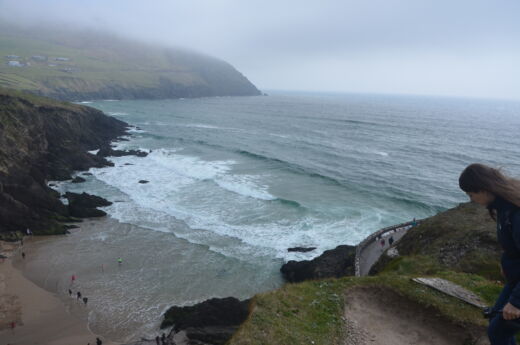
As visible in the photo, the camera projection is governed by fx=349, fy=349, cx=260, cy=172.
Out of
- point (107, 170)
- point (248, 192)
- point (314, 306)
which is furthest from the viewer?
point (107, 170)

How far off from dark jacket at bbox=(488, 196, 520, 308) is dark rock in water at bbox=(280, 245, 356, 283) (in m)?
20.4

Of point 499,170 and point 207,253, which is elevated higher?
point 499,170

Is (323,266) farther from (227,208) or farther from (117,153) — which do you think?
(117,153)

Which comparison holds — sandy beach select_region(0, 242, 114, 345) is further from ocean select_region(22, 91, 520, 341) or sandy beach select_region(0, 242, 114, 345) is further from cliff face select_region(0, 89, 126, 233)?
cliff face select_region(0, 89, 126, 233)

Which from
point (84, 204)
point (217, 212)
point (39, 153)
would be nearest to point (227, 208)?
point (217, 212)

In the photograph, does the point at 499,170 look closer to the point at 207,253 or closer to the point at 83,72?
the point at 207,253

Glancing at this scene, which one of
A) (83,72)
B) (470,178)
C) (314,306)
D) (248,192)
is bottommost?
(248,192)

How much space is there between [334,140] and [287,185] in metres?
38.1

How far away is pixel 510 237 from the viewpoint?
4.11m

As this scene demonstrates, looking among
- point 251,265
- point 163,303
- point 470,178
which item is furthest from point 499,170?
point 251,265

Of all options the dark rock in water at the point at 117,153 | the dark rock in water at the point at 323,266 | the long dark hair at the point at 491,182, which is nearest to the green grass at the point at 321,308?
the long dark hair at the point at 491,182

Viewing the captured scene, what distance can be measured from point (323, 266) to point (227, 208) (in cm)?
1604

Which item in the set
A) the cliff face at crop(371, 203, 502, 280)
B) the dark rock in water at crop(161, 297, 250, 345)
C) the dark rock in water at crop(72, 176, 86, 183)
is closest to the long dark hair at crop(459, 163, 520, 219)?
the cliff face at crop(371, 203, 502, 280)

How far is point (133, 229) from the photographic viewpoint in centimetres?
3347
